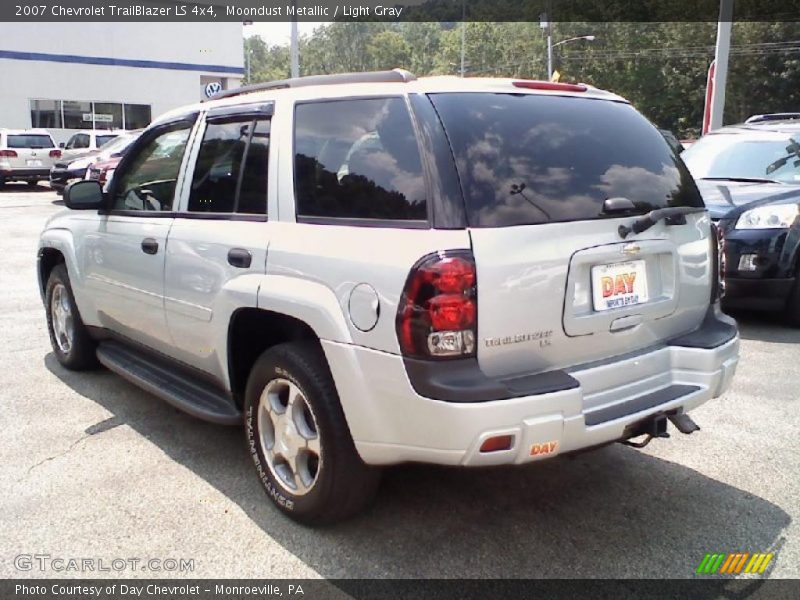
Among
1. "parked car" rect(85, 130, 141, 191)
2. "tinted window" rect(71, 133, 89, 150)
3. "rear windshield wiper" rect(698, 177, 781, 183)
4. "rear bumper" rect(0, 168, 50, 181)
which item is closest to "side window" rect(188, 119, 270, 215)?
"rear windshield wiper" rect(698, 177, 781, 183)

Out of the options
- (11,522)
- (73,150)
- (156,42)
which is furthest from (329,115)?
(156,42)

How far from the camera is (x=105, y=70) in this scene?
32.5 metres

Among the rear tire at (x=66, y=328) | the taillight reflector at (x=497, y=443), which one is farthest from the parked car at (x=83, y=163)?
the taillight reflector at (x=497, y=443)

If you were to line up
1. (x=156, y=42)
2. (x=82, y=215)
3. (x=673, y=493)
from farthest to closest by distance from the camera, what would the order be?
(x=156, y=42) < (x=82, y=215) < (x=673, y=493)

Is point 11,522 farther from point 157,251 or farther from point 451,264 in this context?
point 451,264

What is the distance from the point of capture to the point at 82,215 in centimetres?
489

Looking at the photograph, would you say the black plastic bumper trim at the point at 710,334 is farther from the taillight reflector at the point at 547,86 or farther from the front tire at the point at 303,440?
the front tire at the point at 303,440

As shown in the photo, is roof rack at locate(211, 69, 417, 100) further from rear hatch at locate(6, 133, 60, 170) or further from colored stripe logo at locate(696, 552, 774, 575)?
rear hatch at locate(6, 133, 60, 170)

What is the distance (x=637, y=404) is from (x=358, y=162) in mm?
1468

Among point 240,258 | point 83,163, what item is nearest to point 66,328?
point 240,258

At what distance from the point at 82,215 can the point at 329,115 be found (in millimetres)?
2446

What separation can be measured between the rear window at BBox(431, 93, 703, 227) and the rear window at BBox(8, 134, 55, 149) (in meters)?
22.9

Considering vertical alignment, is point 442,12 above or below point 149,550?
above

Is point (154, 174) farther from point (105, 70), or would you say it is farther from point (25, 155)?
point (105, 70)
